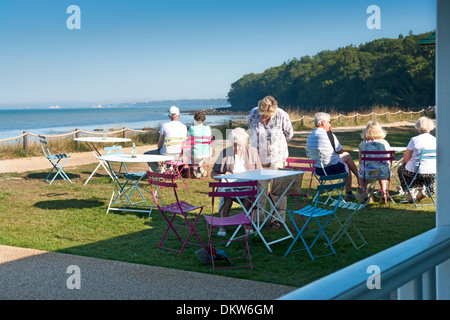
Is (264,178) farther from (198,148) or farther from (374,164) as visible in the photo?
(198,148)

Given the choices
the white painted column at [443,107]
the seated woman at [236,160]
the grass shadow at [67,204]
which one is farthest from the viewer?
the grass shadow at [67,204]

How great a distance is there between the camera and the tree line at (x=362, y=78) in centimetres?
4850

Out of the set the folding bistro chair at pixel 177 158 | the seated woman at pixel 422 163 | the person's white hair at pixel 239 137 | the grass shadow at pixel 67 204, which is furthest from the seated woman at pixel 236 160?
the folding bistro chair at pixel 177 158

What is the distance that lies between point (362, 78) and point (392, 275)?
58199 millimetres

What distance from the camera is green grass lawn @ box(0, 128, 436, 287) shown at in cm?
489

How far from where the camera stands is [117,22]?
3063 inches

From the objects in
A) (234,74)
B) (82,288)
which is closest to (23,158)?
(82,288)

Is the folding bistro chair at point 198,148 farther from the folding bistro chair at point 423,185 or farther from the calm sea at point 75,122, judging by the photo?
the calm sea at point 75,122

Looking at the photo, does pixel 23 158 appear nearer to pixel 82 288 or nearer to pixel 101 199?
pixel 101 199

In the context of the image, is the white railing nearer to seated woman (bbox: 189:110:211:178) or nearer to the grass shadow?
the grass shadow

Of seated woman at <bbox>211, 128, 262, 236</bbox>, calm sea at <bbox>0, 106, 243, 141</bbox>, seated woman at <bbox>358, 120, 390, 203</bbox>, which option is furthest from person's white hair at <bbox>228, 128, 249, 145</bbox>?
calm sea at <bbox>0, 106, 243, 141</bbox>

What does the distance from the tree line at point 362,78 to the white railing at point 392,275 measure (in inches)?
1406

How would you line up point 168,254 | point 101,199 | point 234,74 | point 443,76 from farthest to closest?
point 234,74 → point 101,199 → point 168,254 → point 443,76

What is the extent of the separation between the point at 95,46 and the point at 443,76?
83.7 meters
